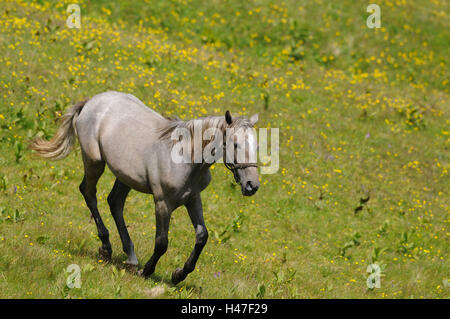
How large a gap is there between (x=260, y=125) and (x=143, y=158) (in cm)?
894

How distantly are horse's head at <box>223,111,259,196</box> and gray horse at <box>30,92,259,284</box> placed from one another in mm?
13

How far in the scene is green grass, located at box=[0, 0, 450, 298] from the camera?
10414 millimetres

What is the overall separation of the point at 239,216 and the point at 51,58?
8.25 meters

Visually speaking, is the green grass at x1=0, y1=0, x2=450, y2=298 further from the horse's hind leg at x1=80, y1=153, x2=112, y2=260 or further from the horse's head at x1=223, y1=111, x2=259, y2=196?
the horse's head at x1=223, y1=111, x2=259, y2=196

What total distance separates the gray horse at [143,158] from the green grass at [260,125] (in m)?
0.84

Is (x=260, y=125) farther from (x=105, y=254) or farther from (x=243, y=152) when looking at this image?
(x=243, y=152)

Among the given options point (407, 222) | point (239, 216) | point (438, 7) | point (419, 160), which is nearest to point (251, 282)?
point (239, 216)

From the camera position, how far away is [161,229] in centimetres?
866

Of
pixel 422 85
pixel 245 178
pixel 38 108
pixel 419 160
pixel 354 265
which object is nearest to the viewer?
pixel 245 178

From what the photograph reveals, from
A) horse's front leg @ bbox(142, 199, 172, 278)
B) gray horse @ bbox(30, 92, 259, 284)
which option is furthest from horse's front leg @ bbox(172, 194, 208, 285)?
horse's front leg @ bbox(142, 199, 172, 278)

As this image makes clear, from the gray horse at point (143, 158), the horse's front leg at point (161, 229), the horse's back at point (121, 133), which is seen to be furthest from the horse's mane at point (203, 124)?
the horse's front leg at point (161, 229)

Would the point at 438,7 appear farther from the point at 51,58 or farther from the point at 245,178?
the point at 245,178

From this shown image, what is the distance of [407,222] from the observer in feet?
49.3

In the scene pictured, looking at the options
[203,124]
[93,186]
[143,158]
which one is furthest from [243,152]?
[93,186]
